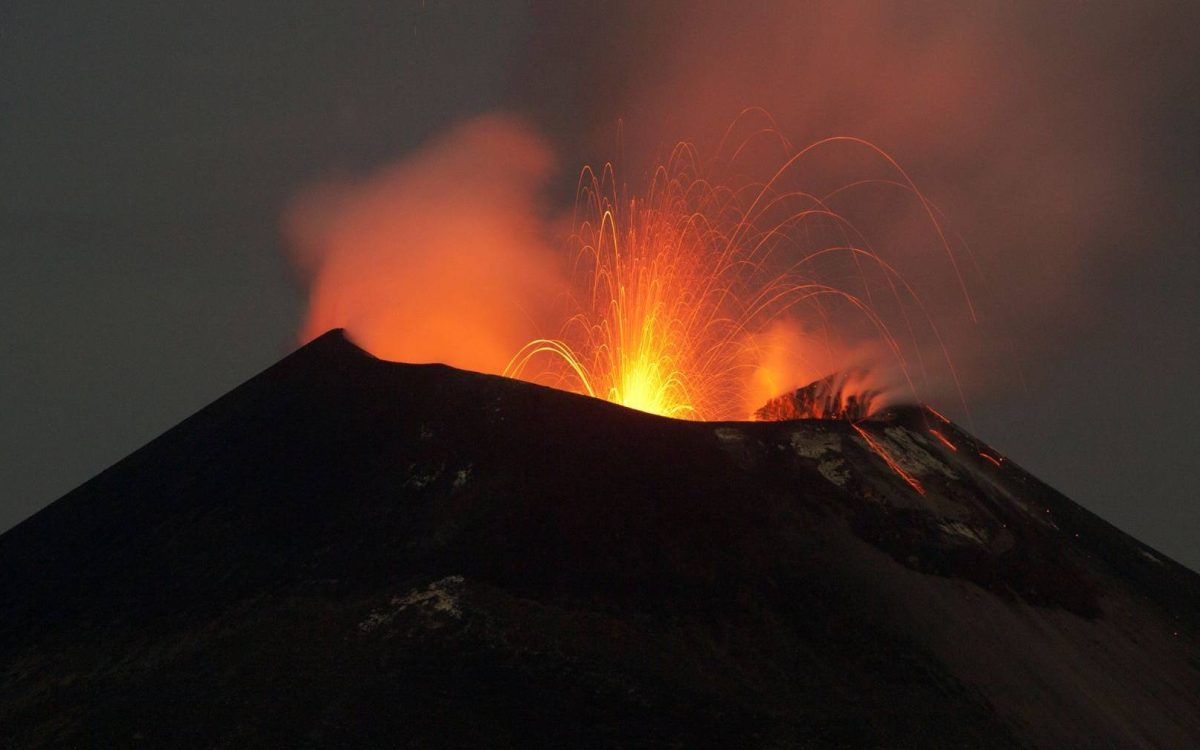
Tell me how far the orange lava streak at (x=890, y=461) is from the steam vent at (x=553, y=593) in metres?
0.07

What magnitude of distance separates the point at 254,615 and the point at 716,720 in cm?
781

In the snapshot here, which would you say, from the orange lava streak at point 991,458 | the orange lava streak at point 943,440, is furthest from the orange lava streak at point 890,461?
the orange lava streak at point 991,458

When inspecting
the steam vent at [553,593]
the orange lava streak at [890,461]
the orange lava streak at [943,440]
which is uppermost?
the orange lava streak at [943,440]

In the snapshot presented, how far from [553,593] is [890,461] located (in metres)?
10.6

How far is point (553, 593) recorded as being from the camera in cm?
1518

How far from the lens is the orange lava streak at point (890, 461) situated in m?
21.3

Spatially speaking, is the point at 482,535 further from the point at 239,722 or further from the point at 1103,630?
the point at 1103,630

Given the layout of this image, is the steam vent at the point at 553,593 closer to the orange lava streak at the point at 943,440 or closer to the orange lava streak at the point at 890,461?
the orange lava streak at the point at 890,461

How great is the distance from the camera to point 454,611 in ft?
47.6

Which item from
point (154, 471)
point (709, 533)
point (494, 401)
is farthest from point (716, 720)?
point (154, 471)

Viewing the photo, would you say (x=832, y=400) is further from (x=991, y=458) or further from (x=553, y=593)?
(x=553, y=593)

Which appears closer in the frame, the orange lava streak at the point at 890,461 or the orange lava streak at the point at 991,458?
the orange lava streak at the point at 890,461

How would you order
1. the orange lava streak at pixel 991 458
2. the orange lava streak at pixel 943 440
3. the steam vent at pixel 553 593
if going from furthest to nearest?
1. the orange lava streak at pixel 991 458
2. the orange lava streak at pixel 943 440
3. the steam vent at pixel 553 593

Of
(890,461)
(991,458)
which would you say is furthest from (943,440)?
(890,461)
